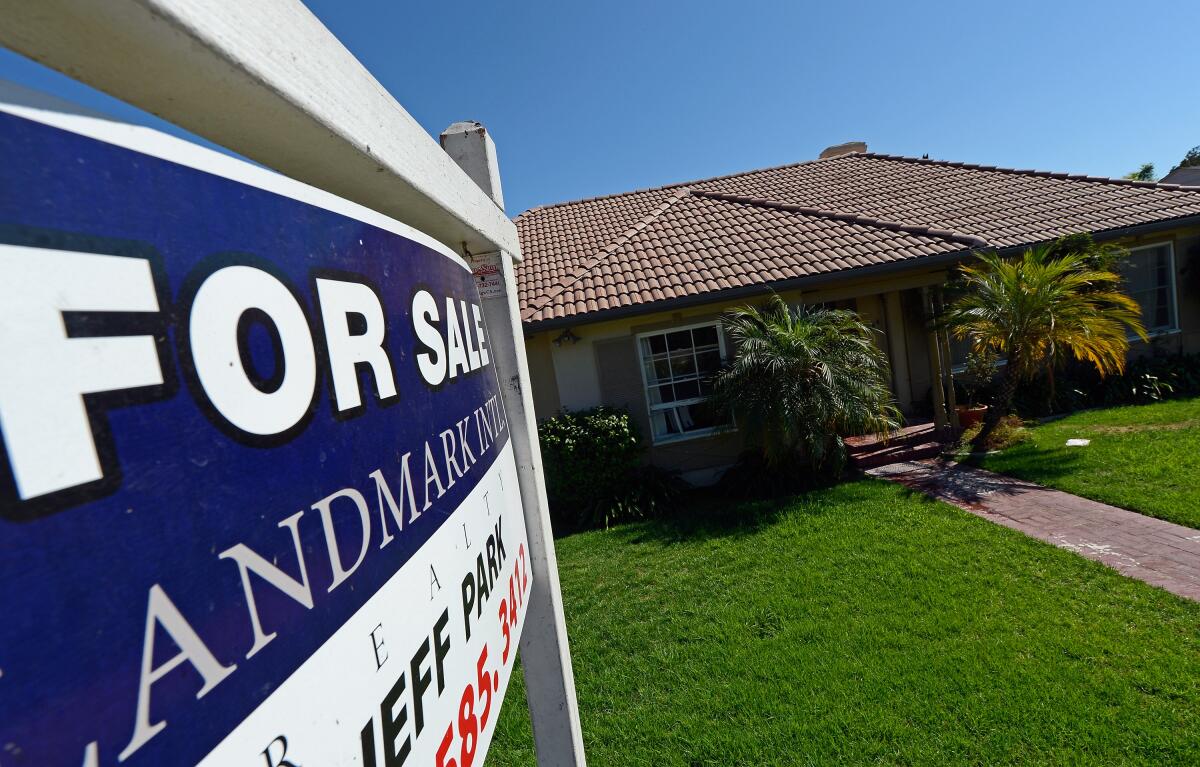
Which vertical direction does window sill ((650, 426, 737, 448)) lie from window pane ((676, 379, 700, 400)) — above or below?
below

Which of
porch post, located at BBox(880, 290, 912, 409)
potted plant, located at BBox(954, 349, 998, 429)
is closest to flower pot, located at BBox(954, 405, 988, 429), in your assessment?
potted plant, located at BBox(954, 349, 998, 429)

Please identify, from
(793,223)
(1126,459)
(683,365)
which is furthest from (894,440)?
(793,223)

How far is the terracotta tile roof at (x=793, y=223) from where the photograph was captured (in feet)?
30.9

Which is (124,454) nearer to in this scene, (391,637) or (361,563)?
(361,563)

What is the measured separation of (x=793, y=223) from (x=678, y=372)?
13.6 feet

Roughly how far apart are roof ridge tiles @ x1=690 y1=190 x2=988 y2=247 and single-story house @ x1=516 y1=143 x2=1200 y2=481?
0.12ft

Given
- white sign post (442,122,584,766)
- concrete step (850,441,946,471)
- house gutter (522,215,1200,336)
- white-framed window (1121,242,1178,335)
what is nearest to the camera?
white sign post (442,122,584,766)

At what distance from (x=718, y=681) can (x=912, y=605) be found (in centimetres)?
180

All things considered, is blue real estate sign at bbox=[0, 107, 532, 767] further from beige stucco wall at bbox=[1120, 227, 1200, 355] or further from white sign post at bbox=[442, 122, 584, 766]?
beige stucco wall at bbox=[1120, 227, 1200, 355]

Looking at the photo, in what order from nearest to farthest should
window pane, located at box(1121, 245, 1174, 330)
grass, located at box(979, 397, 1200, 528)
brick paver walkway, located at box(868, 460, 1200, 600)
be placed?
brick paver walkway, located at box(868, 460, 1200, 600) < grass, located at box(979, 397, 1200, 528) < window pane, located at box(1121, 245, 1174, 330)

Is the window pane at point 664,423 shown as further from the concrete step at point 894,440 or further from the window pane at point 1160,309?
the window pane at point 1160,309

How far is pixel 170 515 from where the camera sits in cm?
50

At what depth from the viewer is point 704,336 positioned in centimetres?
968

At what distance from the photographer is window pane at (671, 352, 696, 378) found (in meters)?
9.66
